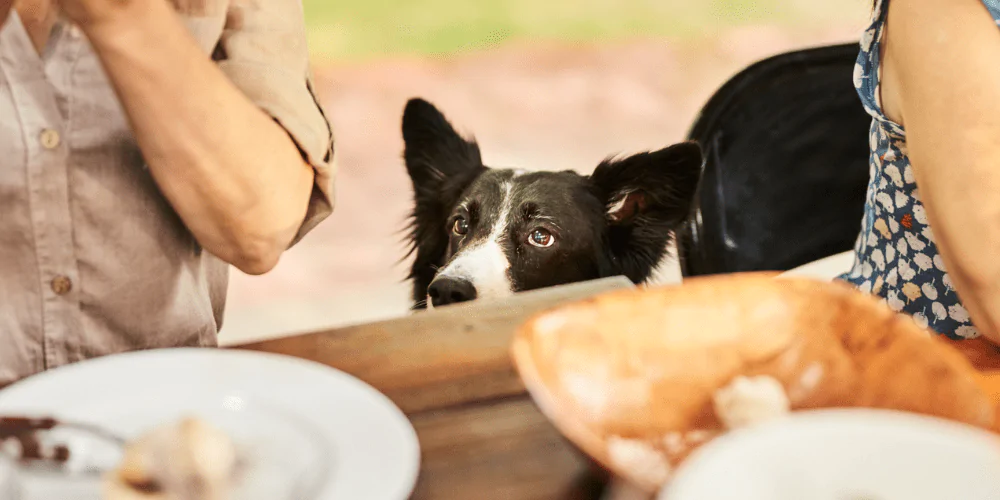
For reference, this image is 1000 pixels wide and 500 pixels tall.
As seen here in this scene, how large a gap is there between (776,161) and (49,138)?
3.51 ft

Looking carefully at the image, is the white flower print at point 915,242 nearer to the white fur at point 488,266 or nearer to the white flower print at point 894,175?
the white flower print at point 894,175

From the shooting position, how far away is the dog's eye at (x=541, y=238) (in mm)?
1510

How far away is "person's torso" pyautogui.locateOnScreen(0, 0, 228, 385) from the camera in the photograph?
2.72ft

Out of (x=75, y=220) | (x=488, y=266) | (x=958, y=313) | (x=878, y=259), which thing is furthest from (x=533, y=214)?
(x=75, y=220)

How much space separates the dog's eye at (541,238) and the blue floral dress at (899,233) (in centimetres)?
57

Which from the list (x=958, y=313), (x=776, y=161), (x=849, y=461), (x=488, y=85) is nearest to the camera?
(x=849, y=461)

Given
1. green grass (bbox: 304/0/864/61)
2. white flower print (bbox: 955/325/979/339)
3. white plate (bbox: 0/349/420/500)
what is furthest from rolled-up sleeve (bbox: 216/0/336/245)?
green grass (bbox: 304/0/864/61)

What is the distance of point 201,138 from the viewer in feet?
2.60

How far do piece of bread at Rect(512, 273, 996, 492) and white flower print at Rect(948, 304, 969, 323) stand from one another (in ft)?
1.87

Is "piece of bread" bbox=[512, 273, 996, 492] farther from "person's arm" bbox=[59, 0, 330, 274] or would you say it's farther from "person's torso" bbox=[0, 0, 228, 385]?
"person's torso" bbox=[0, 0, 228, 385]

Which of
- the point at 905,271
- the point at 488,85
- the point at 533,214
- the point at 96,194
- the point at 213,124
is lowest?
the point at 488,85

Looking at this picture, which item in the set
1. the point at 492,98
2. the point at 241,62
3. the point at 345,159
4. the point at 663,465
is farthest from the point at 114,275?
the point at 492,98

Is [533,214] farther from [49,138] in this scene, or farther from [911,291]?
[49,138]

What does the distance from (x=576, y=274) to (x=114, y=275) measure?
874mm
